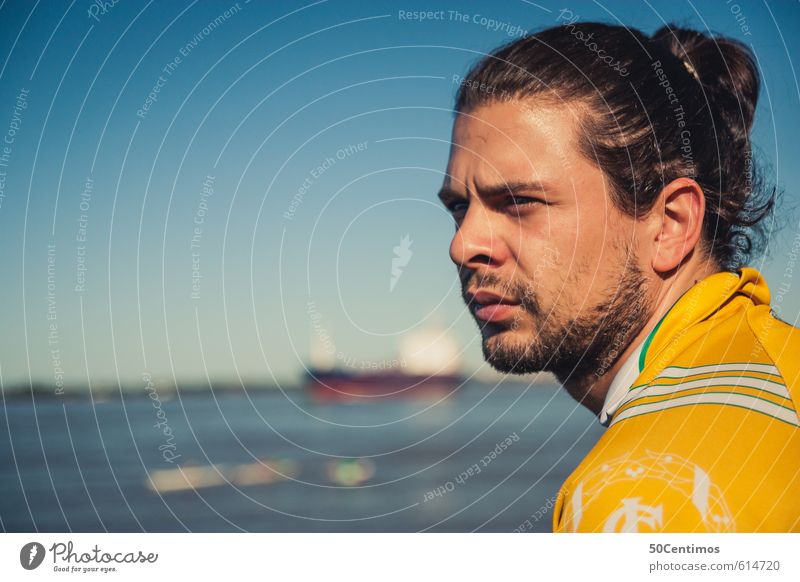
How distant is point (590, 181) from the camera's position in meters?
2.16

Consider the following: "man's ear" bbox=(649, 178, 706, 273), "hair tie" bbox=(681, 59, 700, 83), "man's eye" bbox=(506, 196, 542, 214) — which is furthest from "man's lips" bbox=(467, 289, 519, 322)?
"hair tie" bbox=(681, 59, 700, 83)

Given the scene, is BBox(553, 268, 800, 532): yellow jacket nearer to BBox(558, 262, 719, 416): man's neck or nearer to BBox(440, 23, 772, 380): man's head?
BBox(558, 262, 719, 416): man's neck

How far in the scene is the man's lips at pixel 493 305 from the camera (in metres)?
2.28

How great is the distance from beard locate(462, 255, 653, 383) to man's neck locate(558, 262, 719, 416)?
1cm

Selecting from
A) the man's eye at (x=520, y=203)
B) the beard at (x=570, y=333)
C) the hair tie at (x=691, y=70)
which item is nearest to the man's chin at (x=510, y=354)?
the beard at (x=570, y=333)

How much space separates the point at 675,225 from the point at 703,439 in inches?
27.8

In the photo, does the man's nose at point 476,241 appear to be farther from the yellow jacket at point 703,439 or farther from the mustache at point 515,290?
the yellow jacket at point 703,439

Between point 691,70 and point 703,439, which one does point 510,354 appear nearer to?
point 703,439

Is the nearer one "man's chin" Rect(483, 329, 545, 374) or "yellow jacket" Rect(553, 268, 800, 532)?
"yellow jacket" Rect(553, 268, 800, 532)

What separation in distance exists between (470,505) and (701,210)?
515 centimetres

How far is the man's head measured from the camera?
215 centimetres

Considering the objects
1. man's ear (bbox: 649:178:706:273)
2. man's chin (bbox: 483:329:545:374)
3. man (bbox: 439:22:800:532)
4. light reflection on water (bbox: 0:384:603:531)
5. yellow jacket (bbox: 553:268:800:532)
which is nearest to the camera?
yellow jacket (bbox: 553:268:800:532)

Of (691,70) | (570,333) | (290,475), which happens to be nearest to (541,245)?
(570,333)

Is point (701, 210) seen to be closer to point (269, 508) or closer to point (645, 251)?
point (645, 251)
